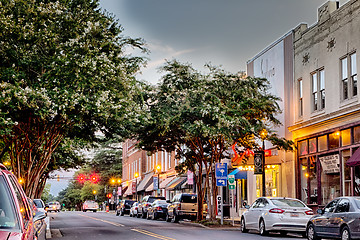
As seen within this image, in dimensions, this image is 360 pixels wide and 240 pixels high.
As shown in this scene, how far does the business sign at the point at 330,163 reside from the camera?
1097 inches

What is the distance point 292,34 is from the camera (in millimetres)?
33344

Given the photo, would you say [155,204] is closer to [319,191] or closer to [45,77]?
[319,191]

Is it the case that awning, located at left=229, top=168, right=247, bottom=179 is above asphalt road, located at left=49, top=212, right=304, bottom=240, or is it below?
above

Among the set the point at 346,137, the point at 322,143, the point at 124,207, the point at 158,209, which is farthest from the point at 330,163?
the point at 124,207

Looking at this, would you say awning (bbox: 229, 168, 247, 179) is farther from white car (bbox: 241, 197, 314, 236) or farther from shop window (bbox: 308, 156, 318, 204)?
white car (bbox: 241, 197, 314, 236)

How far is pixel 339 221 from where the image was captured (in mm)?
16797

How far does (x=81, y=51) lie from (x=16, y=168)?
8477mm

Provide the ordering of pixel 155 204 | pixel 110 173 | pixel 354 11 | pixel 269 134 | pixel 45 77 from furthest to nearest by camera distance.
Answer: pixel 110 173
pixel 155 204
pixel 269 134
pixel 354 11
pixel 45 77

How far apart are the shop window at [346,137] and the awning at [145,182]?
4497cm

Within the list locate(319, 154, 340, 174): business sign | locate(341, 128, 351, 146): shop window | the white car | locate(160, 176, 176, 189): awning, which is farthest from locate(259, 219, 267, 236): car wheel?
locate(160, 176, 176, 189): awning

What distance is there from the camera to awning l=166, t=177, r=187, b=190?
54453 millimetres

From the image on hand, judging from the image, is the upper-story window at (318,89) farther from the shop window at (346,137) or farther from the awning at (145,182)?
the awning at (145,182)

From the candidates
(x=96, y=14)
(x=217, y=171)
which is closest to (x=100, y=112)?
(x=96, y=14)

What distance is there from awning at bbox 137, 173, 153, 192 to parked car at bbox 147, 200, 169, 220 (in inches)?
1100
